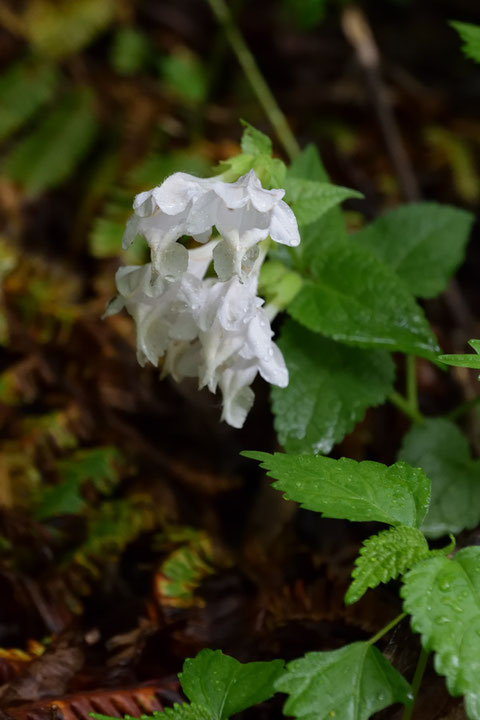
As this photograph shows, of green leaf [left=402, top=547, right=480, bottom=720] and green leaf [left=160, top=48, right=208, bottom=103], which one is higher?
green leaf [left=160, top=48, right=208, bottom=103]

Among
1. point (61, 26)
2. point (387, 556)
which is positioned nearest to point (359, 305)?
point (387, 556)

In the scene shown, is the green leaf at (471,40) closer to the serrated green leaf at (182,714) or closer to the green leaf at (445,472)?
the green leaf at (445,472)

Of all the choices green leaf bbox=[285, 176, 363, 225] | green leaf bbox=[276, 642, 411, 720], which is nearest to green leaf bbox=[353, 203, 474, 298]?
green leaf bbox=[285, 176, 363, 225]

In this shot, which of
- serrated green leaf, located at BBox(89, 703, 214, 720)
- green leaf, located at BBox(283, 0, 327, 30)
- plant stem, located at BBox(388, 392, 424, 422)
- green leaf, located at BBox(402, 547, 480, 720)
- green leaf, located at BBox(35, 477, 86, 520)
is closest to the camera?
green leaf, located at BBox(402, 547, 480, 720)

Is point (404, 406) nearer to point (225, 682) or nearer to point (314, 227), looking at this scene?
point (314, 227)

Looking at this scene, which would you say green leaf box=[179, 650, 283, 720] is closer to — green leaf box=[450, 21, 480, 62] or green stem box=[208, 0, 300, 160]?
green leaf box=[450, 21, 480, 62]

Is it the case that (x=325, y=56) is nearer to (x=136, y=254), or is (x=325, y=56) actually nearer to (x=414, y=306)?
(x=136, y=254)

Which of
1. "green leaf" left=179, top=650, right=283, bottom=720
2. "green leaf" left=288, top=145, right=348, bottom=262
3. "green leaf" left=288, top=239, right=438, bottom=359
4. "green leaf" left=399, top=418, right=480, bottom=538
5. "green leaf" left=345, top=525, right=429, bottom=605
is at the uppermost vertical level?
"green leaf" left=288, top=145, right=348, bottom=262

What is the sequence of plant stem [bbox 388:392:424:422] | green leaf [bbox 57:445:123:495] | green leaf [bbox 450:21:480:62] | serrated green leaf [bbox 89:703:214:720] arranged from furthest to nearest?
green leaf [bbox 57:445:123:495], plant stem [bbox 388:392:424:422], green leaf [bbox 450:21:480:62], serrated green leaf [bbox 89:703:214:720]
